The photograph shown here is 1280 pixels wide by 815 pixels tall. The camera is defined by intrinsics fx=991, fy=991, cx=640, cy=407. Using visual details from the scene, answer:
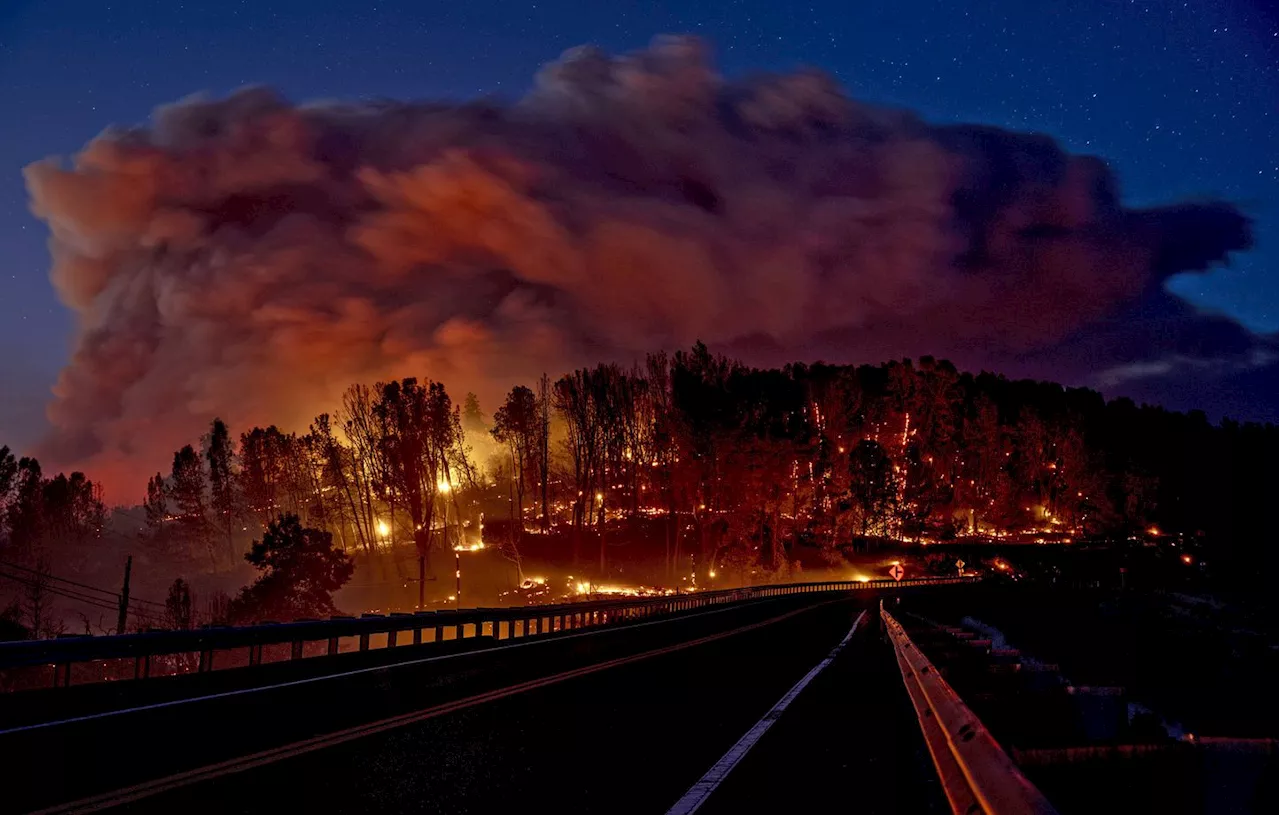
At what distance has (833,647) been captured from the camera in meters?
23.0

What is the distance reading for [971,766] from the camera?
16.6ft

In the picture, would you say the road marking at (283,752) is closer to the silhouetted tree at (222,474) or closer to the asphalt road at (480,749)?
the asphalt road at (480,749)

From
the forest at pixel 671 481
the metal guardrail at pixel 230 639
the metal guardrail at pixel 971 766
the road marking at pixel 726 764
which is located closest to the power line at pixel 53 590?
the forest at pixel 671 481

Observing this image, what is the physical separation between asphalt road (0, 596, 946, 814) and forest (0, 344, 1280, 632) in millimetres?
61798

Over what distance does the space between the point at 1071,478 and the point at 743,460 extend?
2598 inches

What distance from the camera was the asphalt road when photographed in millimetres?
6262

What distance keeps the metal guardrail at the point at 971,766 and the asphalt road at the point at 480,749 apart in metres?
0.42

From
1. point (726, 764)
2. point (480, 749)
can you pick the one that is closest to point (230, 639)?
point (480, 749)

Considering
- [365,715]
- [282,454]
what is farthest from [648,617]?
[282,454]

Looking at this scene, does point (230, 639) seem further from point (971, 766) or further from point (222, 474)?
point (222, 474)

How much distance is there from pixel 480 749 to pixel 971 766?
4.75 meters

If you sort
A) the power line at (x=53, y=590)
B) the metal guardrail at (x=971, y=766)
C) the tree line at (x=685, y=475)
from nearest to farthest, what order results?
the metal guardrail at (x=971, y=766), the power line at (x=53, y=590), the tree line at (x=685, y=475)

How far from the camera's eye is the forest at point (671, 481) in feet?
310

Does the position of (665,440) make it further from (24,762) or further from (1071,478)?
(24,762)
